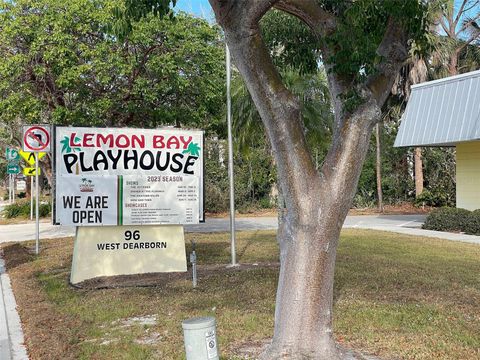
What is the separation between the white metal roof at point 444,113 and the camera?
57.0 feet

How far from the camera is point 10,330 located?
7031 millimetres

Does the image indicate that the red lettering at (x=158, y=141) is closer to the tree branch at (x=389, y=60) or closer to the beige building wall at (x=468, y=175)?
the tree branch at (x=389, y=60)

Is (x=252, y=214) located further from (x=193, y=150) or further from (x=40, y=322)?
(x=40, y=322)

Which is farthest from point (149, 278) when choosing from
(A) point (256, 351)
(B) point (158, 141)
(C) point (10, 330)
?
(A) point (256, 351)

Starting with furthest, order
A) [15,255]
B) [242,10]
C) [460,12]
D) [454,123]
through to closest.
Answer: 1. [460,12]
2. [454,123]
3. [15,255]
4. [242,10]

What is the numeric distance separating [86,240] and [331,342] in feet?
20.4

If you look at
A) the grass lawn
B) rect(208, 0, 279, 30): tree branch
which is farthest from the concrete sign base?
rect(208, 0, 279, 30): tree branch

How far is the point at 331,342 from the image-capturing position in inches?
207

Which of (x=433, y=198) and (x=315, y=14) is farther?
(x=433, y=198)

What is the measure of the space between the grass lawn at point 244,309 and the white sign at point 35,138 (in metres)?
3.00

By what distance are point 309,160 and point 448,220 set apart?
15.8 m

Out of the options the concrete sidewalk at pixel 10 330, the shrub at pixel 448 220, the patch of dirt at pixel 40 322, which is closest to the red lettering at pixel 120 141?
the patch of dirt at pixel 40 322

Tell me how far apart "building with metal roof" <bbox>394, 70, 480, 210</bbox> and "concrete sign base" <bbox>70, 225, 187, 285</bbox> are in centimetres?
1062

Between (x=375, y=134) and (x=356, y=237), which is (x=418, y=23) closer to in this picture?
(x=356, y=237)
